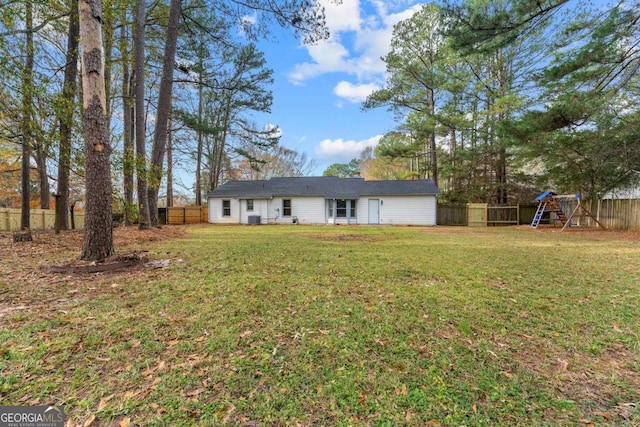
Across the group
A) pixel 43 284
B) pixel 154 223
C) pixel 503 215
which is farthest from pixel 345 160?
pixel 43 284

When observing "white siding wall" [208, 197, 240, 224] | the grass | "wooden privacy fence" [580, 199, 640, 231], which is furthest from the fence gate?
"white siding wall" [208, 197, 240, 224]

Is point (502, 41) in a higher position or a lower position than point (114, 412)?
higher

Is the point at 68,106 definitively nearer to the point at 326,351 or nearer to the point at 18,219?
the point at 326,351

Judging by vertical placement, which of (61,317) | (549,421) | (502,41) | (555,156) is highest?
(502,41)

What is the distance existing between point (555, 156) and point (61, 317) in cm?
1807

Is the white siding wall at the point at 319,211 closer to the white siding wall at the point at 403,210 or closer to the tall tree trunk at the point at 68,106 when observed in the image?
the white siding wall at the point at 403,210

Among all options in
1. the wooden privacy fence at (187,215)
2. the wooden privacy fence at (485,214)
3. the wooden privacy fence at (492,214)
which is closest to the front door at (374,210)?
the wooden privacy fence at (485,214)

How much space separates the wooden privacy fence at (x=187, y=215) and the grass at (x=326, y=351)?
16931mm

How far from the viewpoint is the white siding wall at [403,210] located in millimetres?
17594

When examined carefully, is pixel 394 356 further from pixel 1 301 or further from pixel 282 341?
pixel 1 301

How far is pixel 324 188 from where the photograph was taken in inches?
761

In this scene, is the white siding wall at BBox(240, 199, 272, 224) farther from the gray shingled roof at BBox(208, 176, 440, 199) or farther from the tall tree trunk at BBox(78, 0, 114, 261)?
the tall tree trunk at BBox(78, 0, 114, 261)

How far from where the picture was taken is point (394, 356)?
2.11 metres

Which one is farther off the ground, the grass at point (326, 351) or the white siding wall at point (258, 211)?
the white siding wall at point (258, 211)
